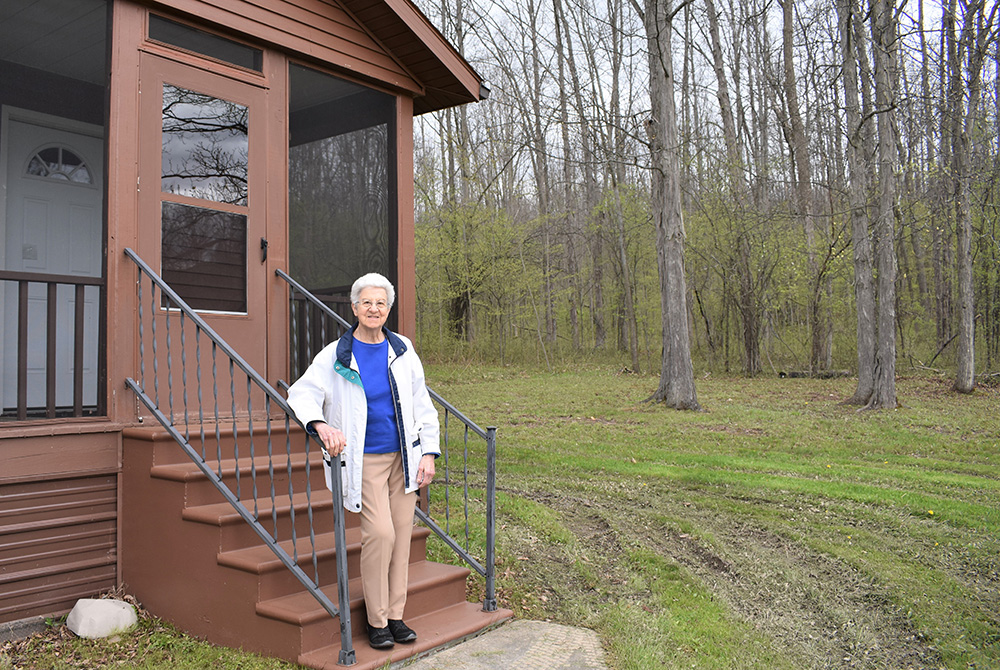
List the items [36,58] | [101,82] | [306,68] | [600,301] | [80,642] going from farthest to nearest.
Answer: [600,301], [101,82], [36,58], [306,68], [80,642]

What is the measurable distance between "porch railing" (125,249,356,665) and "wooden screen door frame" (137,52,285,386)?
21 centimetres

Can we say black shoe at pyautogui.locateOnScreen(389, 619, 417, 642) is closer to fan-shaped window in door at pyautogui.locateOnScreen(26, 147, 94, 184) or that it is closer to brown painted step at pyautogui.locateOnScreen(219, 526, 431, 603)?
brown painted step at pyautogui.locateOnScreen(219, 526, 431, 603)

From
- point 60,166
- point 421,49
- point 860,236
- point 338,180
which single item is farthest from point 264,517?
point 860,236

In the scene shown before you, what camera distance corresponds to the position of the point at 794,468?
348 inches

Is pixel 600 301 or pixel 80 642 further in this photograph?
pixel 600 301

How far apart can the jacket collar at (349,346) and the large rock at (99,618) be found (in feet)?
6.41

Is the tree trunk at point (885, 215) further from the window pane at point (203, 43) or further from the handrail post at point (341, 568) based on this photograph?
the handrail post at point (341, 568)

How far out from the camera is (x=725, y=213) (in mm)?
20344

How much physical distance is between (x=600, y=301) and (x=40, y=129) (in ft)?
82.1

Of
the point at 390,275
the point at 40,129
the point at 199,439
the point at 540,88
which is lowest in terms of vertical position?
the point at 199,439

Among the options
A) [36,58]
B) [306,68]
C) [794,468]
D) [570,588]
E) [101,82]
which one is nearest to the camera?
[570,588]

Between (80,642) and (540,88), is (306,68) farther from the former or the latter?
(540,88)

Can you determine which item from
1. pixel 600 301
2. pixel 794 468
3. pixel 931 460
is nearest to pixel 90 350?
pixel 794 468

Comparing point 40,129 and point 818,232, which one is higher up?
point 818,232
